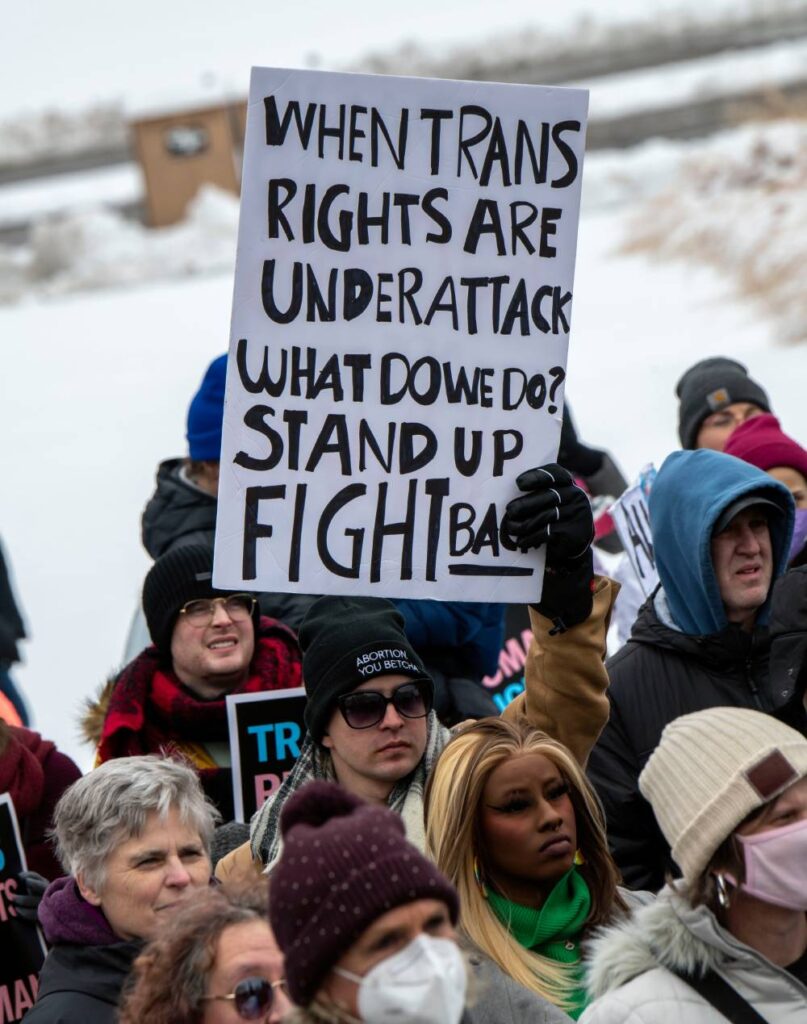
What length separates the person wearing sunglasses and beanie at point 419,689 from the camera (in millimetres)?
3475

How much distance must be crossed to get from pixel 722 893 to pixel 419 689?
1090 mm

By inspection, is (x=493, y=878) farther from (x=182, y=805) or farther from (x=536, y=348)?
(x=536, y=348)

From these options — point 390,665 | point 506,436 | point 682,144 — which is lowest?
point 390,665

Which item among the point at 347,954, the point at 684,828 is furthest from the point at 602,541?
the point at 347,954

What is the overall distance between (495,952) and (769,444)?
7.93 ft

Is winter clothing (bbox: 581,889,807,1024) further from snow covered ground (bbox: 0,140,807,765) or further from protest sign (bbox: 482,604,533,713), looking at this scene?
snow covered ground (bbox: 0,140,807,765)

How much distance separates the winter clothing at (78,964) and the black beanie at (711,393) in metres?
3.30

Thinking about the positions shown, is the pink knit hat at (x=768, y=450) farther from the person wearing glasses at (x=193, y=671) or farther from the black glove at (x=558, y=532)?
the black glove at (x=558, y=532)

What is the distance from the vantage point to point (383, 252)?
3.54 meters

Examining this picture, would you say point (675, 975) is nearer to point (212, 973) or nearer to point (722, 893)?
Result: point (722, 893)

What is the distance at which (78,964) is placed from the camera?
320 centimetres

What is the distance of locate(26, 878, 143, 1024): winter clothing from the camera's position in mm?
3094

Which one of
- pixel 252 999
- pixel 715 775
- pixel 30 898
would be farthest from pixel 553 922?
pixel 30 898

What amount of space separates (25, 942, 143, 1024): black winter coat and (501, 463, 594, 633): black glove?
1058 mm
